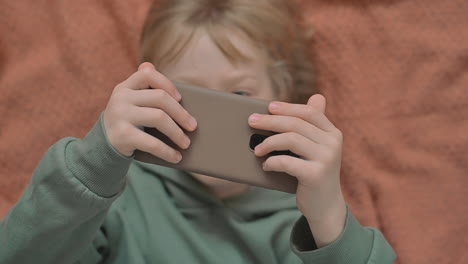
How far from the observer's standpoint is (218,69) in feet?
2.84

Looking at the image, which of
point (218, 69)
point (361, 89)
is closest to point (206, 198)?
point (218, 69)

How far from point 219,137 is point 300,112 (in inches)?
4.2

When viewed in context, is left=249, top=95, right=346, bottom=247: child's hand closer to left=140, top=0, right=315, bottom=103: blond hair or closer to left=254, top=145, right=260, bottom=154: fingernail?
left=254, top=145, right=260, bottom=154: fingernail

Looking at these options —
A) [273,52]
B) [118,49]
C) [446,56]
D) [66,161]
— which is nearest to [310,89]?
[273,52]

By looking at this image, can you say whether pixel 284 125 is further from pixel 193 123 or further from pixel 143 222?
pixel 143 222

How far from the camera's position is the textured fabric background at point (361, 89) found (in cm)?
109

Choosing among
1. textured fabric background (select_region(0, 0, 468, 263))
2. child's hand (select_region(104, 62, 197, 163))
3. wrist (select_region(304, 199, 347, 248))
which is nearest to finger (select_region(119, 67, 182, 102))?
child's hand (select_region(104, 62, 197, 163))

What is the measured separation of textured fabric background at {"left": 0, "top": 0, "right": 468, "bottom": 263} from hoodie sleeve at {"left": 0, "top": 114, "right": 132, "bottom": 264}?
34 centimetres

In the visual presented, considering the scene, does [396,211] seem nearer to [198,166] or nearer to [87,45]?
[198,166]

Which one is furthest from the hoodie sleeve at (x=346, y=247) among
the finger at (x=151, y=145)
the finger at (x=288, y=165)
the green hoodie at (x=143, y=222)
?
the finger at (x=151, y=145)

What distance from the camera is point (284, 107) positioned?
754 mm

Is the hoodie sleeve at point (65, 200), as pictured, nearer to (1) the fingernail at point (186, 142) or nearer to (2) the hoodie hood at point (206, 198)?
(1) the fingernail at point (186, 142)

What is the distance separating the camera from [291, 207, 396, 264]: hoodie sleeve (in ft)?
2.62

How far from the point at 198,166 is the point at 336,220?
20cm
